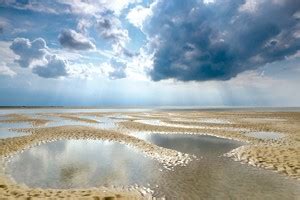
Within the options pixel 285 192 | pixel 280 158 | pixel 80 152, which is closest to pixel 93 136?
pixel 80 152

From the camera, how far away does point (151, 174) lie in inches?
680

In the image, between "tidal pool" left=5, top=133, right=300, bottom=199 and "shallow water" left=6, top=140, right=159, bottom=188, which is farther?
"shallow water" left=6, top=140, right=159, bottom=188

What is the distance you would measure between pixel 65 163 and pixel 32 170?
2706 mm

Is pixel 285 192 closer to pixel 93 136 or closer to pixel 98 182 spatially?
pixel 98 182

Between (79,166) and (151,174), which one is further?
(79,166)

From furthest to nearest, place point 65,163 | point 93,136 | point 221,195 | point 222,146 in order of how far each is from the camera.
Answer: point 93,136
point 222,146
point 65,163
point 221,195

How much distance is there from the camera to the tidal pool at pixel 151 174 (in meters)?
14.0

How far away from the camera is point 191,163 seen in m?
20.6

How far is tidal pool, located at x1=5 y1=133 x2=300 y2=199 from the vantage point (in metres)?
14.0

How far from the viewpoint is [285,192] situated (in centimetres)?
1377

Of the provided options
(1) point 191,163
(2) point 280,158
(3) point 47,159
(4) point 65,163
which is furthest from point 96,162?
(2) point 280,158

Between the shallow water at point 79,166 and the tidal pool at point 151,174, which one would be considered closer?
the tidal pool at point 151,174

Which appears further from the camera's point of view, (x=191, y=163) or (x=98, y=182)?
(x=191, y=163)

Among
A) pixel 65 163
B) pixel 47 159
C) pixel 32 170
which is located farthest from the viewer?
pixel 47 159
